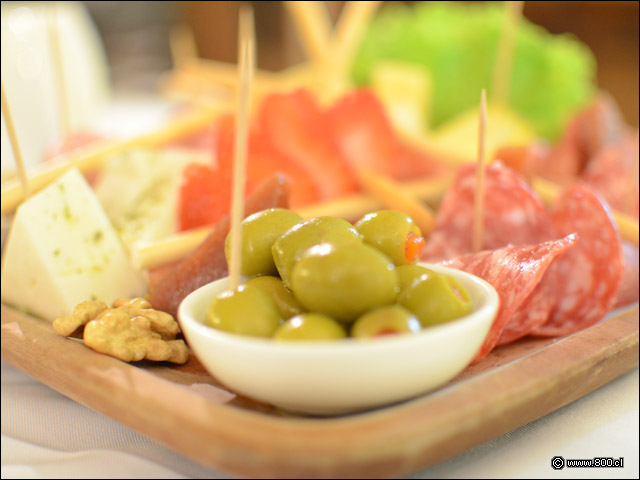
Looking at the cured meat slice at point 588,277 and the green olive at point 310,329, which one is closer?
the green olive at point 310,329

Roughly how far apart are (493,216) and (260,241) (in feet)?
1.41

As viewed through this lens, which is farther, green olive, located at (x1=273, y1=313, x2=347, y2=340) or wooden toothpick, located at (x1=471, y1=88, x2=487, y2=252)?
wooden toothpick, located at (x1=471, y1=88, x2=487, y2=252)

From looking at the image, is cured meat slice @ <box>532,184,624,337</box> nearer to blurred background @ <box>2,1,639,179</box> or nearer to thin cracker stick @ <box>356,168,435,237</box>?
thin cracker stick @ <box>356,168,435,237</box>

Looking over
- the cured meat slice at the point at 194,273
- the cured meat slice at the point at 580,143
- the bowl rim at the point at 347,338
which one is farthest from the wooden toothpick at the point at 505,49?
the bowl rim at the point at 347,338

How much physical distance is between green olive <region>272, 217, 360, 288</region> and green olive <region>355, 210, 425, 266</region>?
2 cm

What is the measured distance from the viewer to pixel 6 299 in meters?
0.94

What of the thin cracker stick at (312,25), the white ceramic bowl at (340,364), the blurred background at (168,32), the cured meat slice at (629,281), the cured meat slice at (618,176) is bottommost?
the blurred background at (168,32)

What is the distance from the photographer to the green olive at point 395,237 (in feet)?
2.29

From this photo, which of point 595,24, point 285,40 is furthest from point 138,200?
point 285,40

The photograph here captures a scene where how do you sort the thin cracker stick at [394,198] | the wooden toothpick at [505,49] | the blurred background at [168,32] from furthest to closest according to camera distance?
the blurred background at [168,32], the wooden toothpick at [505,49], the thin cracker stick at [394,198]
